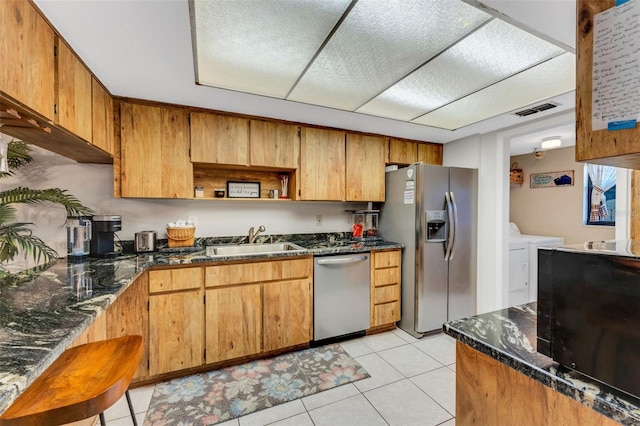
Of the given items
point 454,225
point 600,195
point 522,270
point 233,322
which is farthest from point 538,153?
point 233,322

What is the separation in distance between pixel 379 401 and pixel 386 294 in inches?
46.6

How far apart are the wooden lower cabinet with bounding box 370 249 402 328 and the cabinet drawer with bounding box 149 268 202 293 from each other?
5.46ft

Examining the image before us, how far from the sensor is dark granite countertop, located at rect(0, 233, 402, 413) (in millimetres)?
712

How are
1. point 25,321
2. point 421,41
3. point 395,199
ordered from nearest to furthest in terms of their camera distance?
point 25,321 → point 421,41 → point 395,199

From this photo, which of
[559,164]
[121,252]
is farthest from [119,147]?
[559,164]

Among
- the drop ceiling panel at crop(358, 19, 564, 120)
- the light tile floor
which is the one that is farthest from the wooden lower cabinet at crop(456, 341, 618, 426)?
the drop ceiling panel at crop(358, 19, 564, 120)

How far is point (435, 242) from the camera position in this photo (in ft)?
9.49

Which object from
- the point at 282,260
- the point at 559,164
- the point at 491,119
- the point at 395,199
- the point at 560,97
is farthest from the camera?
the point at 559,164

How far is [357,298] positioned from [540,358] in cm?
210

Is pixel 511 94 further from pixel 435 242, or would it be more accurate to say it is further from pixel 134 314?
pixel 134 314

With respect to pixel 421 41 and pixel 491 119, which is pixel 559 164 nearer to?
pixel 491 119

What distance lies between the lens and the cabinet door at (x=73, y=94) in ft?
4.79

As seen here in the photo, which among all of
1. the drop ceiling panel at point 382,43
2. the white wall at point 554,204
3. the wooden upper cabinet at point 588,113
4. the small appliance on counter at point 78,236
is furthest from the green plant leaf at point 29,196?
the white wall at point 554,204

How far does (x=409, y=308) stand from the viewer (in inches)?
116
